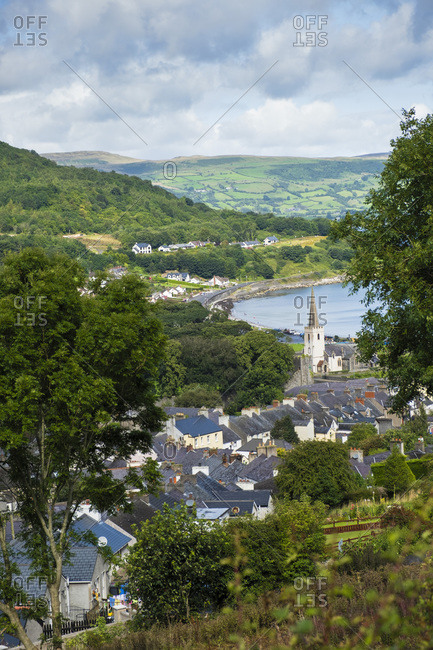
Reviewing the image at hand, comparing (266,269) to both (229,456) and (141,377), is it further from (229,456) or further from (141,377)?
(141,377)

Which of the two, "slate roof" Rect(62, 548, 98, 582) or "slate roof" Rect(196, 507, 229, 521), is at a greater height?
"slate roof" Rect(196, 507, 229, 521)

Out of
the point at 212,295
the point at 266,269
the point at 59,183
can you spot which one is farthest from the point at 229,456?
the point at 59,183

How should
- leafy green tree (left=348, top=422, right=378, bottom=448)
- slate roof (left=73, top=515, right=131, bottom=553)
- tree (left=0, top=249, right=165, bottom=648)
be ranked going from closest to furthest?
tree (left=0, top=249, right=165, bottom=648)
slate roof (left=73, top=515, right=131, bottom=553)
leafy green tree (left=348, top=422, right=378, bottom=448)

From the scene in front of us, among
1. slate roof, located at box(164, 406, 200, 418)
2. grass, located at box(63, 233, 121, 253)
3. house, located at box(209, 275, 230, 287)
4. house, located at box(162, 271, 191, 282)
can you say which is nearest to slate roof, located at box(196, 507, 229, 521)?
slate roof, located at box(164, 406, 200, 418)

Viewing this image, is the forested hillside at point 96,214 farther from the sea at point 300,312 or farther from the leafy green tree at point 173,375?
the leafy green tree at point 173,375

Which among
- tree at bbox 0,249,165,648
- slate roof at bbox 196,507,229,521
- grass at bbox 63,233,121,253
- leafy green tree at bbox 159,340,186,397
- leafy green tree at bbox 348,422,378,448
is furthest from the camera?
grass at bbox 63,233,121,253

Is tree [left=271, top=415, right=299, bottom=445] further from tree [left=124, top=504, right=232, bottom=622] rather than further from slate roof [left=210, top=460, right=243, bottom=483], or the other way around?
tree [left=124, top=504, right=232, bottom=622]

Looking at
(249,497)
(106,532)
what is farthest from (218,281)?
(106,532)

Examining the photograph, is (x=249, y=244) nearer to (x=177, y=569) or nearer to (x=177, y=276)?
(x=177, y=276)
